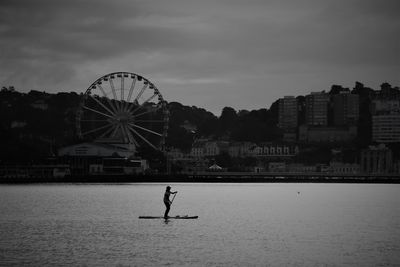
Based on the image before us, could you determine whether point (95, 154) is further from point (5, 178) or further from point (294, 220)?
point (294, 220)

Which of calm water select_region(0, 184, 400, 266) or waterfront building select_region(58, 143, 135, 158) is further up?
waterfront building select_region(58, 143, 135, 158)

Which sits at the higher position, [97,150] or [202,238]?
[97,150]

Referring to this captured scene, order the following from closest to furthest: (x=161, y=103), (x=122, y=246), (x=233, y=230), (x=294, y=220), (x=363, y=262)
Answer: (x=363, y=262)
(x=122, y=246)
(x=233, y=230)
(x=294, y=220)
(x=161, y=103)

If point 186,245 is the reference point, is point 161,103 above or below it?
above

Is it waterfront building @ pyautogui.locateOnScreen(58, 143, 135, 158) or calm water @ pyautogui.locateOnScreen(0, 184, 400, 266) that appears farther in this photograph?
waterfront building @ pyautogui.locateOnScreen(58, 143, 135, 158)

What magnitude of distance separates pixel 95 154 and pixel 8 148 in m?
20.6

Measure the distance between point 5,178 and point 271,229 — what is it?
118 m

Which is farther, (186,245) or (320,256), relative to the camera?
(186,245)

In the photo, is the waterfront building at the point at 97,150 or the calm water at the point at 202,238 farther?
the waterfront building at the point at 97,150

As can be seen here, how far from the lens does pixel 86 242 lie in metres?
44.1

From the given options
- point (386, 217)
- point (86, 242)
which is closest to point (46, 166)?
point (386, 217)

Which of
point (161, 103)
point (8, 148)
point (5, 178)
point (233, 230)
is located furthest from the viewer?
point (8, 148)

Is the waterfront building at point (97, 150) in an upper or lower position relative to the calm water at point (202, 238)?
upper

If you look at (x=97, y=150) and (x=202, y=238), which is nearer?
(x=202, y=238)
